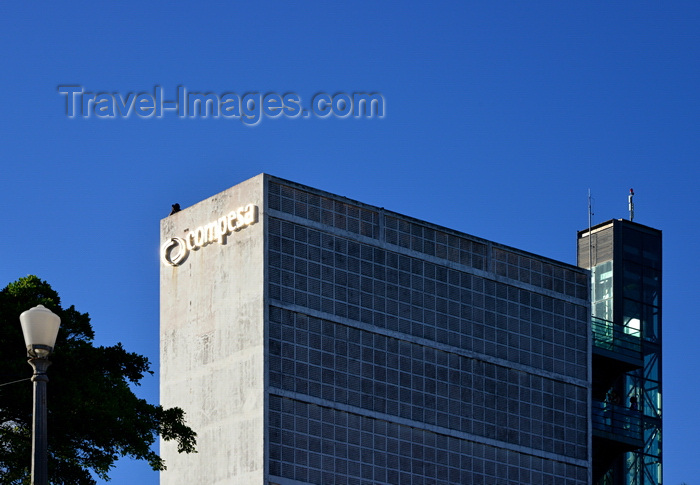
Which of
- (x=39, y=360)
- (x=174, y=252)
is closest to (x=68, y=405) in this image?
(x=39, y=360)

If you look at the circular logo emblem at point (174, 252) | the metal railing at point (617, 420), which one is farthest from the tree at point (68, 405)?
the metal railing at point (617, 420)

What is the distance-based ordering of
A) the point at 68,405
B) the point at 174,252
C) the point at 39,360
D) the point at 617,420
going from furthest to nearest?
the point at 617,420, the point at 174,252, the point at 68,405, the point at 39,360

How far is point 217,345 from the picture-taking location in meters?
75.5

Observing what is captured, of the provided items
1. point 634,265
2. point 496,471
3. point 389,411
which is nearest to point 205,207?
point 389,411

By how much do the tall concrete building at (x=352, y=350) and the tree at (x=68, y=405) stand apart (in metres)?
18.3

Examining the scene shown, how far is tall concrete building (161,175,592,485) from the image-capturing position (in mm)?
72938

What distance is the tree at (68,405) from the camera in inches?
1992

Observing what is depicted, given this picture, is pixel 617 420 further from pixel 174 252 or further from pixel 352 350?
pixel 174 252

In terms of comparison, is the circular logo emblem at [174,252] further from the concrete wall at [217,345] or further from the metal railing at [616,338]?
the metal railing at [616,338]

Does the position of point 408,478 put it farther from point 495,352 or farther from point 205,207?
point 205,207

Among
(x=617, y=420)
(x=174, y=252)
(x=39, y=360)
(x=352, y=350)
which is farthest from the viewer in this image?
(x=617, y=420)

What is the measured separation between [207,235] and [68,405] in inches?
1061

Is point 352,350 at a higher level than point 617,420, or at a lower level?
higher

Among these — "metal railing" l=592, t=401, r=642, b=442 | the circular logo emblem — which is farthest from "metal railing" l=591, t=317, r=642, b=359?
the circular logo emblem
